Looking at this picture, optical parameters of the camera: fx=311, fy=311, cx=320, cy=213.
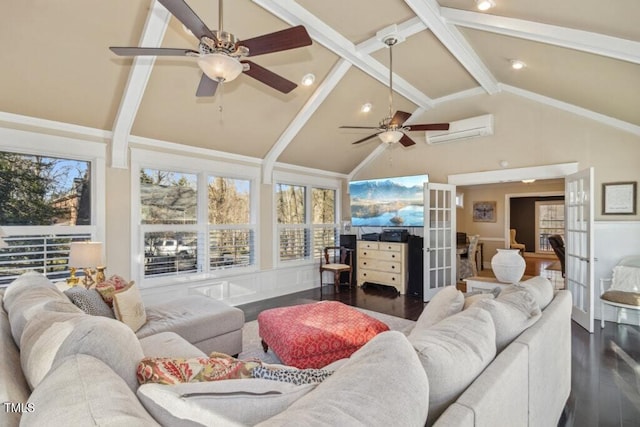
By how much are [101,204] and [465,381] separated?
161 inches

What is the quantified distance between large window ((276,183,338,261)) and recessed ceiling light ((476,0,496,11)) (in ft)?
13.0

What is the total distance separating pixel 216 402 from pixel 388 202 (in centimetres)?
559

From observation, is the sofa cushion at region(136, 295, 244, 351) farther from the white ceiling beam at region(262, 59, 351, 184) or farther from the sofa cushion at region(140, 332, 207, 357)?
the white ceiling beam at region(262, 59, 351, 184)

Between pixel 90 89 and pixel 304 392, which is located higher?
pixel 90 89

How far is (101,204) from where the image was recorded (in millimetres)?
3666

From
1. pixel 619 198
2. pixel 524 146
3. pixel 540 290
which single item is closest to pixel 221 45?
pixel 540 290

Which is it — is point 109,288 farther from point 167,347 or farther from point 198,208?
point 198,208

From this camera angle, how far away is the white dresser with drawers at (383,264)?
226 inches

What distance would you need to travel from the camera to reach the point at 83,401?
72cm

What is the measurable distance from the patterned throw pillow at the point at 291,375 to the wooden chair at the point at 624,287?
164 inches

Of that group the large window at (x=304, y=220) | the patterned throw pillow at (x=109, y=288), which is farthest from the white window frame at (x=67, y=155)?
the large window at (x=304, y=220)

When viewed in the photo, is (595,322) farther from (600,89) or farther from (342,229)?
(342,229)

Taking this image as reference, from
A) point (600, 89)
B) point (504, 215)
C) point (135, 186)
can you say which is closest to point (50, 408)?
point (135, 186)

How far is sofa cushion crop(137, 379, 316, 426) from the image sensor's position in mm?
796
